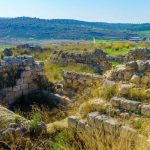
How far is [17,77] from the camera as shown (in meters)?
15.3

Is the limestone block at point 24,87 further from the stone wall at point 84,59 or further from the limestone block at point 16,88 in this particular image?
the stone wall at point 84,59

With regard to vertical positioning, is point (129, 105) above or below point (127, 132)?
above

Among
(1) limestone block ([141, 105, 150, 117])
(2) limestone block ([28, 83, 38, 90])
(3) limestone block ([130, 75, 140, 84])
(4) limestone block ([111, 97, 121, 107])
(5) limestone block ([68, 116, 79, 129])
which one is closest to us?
(1) limestone block ([141, 105, 150, 117])

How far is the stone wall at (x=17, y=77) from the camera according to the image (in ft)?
48.8

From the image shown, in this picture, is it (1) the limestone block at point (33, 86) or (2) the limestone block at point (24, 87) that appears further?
(1) the limestone block at point (33, 86)

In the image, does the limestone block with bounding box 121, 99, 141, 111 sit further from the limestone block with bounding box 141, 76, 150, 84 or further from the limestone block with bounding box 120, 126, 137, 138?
the limestone block with bounding box 141, 76, 150, 84

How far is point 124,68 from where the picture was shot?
10656 millimetres

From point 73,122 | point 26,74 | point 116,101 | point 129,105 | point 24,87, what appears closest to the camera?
point 129,105

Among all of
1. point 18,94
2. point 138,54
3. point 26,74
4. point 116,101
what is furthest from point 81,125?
point 138,54

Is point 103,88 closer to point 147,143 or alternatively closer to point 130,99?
point 130,99

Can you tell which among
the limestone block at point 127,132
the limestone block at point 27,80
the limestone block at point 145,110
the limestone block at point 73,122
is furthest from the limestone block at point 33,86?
the limestone block at point 127,132

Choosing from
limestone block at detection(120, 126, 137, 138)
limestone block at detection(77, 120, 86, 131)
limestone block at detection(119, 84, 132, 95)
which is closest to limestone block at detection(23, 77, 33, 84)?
limestone block at detection(77, 120, 86, 131)

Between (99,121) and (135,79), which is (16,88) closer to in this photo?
(135,79)

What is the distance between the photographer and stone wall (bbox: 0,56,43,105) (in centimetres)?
1488
